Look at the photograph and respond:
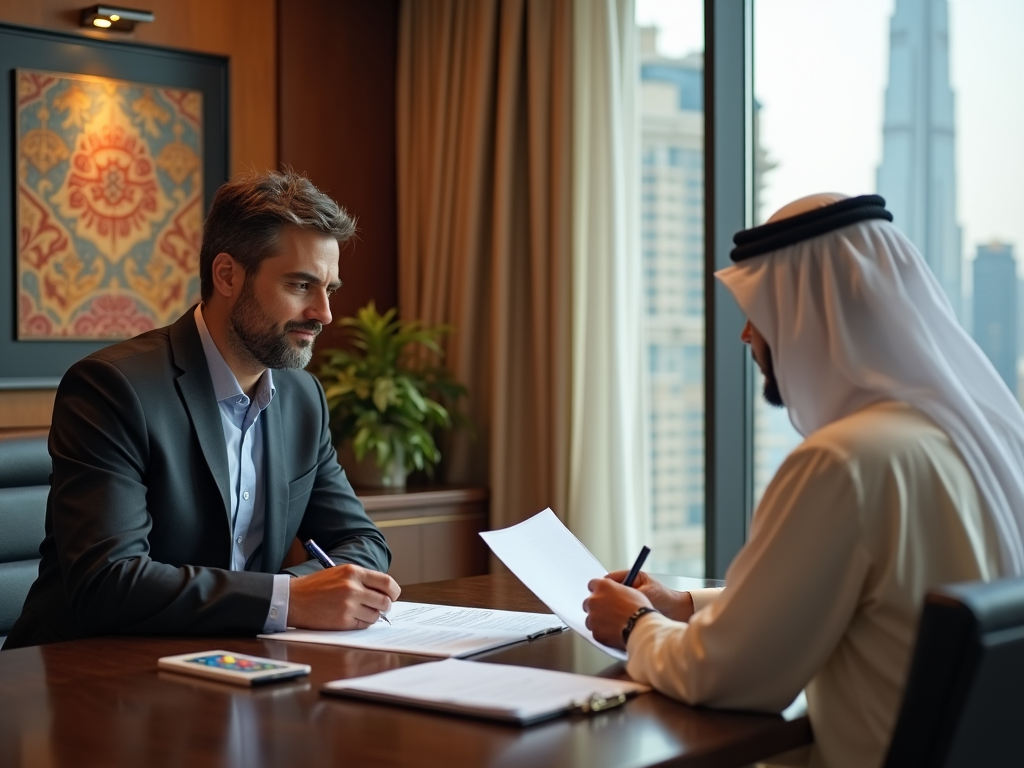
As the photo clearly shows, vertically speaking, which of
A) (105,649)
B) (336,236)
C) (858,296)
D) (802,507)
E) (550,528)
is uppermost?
(336,236)

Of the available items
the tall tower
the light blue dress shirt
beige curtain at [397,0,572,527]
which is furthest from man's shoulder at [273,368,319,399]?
beige curtain at [397,0,572,527]

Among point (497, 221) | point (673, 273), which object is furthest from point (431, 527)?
point (673, 273)

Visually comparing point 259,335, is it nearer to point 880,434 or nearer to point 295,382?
point 295,382

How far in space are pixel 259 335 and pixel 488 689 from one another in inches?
47.5

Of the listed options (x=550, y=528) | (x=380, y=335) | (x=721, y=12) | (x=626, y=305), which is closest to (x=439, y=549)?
(x=380, y=335)

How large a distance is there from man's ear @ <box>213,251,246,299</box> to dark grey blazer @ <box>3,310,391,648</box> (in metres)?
0.10

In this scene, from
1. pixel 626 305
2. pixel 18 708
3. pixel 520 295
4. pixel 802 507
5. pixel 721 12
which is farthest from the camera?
pixel 520 295

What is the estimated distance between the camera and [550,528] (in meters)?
2.29

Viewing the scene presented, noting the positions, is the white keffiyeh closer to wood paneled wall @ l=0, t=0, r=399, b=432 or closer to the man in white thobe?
the man in white thobe

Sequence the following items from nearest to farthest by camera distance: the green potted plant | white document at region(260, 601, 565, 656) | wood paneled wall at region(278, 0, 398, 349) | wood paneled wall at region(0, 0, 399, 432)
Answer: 1. white document at region(260, 601, 565, 656)
2. the green potted plant
3. wood paneled wall at region(0, 0, 399, 432)
4. wood paneled wall at region(278, 0, 398, 349)

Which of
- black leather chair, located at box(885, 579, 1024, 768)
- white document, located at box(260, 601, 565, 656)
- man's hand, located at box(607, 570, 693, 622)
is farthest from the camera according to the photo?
man's hand, located at box(607, 570, 693, 622)

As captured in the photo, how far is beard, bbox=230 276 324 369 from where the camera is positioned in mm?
2623

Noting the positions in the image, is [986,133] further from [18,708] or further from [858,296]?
[18,708]

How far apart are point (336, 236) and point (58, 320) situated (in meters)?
2.31
